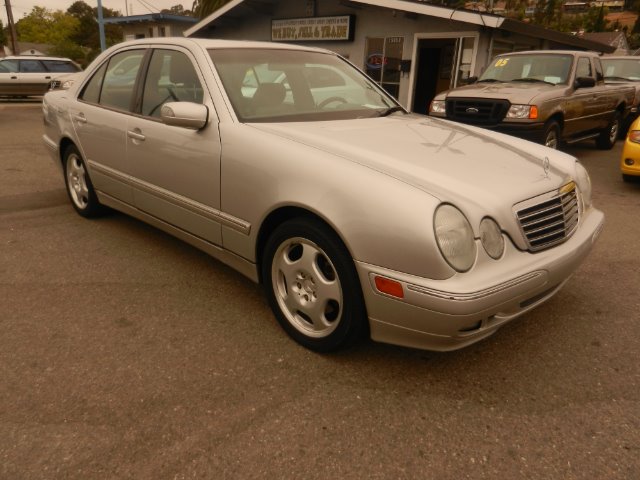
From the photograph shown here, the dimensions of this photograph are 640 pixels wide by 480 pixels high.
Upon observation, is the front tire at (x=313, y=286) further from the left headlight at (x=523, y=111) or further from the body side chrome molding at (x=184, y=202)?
the left headlight at (x=523, y=111)

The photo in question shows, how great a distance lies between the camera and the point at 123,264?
12.7 ft

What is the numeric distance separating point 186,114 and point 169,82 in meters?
0.74

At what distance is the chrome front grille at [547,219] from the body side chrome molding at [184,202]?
4.71 feet

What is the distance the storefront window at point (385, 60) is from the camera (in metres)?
14.2

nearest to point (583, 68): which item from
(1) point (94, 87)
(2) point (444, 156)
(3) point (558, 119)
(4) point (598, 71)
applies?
(4) point (598, 71)

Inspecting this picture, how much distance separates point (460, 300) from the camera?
2129 millimetres

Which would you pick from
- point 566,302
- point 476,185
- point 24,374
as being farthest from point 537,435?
point 24,374

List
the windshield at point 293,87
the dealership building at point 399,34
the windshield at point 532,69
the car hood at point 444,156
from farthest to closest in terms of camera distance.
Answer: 1. the dealership building at point 399,34
2. the windshield at point 532,69
3. the windshield at point 293,87
4. the car hood at point 444,156

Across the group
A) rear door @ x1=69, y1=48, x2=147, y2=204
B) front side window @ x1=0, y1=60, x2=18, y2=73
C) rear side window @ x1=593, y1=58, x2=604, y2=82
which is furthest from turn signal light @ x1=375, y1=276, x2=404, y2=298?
front side window @ x1=0, y1=60, x2=18, y2=73

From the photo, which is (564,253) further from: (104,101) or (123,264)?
(104,101)

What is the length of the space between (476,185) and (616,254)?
2.58 m

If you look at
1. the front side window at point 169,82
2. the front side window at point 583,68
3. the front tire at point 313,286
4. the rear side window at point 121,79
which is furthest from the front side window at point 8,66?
the front tire at point 313,286

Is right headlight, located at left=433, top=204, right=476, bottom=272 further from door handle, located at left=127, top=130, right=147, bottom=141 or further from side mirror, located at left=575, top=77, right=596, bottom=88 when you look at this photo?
side mirror, located at left=575, top=77, right=596, bottom=88

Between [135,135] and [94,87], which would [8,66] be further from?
[135,135]
